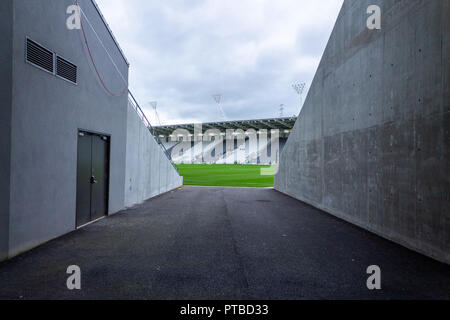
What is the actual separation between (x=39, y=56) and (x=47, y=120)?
141 cm

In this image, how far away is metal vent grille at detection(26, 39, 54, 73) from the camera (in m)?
5.00

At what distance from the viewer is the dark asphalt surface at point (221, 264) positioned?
3482 millimetres

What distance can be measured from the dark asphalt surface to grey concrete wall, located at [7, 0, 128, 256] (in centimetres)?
57

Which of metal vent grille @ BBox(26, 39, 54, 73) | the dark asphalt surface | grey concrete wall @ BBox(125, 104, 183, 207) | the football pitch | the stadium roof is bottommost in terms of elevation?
the dark asphalt surface

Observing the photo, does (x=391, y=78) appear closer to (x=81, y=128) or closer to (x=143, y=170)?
(x=81, y=128)

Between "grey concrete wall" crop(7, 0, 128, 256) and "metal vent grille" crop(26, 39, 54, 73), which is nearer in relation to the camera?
"grey concrete wall" crop(7, 0, 128, 256)

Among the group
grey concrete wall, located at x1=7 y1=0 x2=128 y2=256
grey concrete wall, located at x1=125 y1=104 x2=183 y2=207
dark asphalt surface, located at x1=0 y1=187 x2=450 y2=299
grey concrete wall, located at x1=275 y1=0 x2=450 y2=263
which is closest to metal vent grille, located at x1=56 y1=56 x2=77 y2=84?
grey concrete wall, located at x1=7 y1=0 x2=128 y2=256

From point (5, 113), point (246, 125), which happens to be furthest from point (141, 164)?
point (246, 125)

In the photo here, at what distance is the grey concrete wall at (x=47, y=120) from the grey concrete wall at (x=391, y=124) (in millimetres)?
8321

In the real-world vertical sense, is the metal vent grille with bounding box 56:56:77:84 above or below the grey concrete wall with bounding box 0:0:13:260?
above

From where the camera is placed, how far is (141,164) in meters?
11.4

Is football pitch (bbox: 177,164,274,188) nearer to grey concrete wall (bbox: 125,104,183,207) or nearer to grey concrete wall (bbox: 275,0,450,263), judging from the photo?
grey concrete wall (bbox: 125,104,183,207)

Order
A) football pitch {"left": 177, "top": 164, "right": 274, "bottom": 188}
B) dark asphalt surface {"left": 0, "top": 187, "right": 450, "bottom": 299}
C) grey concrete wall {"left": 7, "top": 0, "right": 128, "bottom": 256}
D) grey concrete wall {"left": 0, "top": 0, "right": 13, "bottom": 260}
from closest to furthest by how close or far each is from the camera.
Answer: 1. dark asphalt surface {"left": 0, "top": 187, "right": 450, "bottom": 299}
2. grey concrete wall {"left": 0, "top": 0, "right": 13, "bottom": 260}
3. grey concrete wall {"left": 7, "top": 0, "right": 128, "bottom": 256}
4. football pitch {"left": 177, "top": 164, "right": 274, "bottom": 188}
